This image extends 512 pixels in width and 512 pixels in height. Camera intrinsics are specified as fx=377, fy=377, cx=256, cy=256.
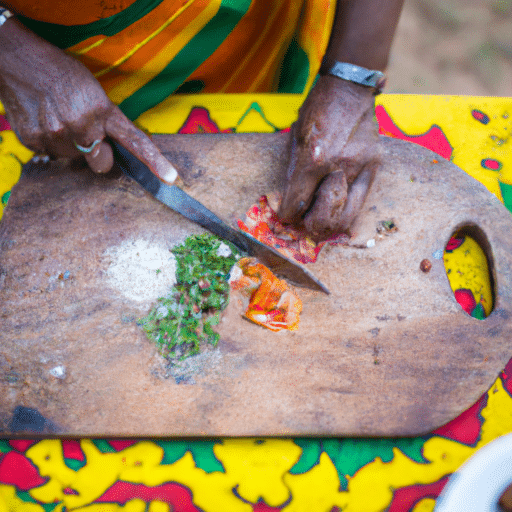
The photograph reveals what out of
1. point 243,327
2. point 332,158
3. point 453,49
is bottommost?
point 243,327

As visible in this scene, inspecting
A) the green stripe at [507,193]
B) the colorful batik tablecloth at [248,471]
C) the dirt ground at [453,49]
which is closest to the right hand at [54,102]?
the colorful batik tablecloth at [248,471]

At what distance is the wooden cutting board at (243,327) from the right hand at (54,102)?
179mm

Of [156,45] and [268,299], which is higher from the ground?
[156,45]

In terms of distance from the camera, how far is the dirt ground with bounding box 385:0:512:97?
2.75 metres

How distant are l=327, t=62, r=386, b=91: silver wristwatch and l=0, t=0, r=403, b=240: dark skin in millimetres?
16

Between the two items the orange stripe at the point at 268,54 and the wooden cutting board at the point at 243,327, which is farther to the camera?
the orange stripe at the point at 268,54

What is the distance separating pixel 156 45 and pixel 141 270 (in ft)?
2.36

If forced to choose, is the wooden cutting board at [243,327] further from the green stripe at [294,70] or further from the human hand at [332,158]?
the green stripe at [294,70]

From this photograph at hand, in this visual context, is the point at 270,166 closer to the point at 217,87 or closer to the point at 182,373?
the point at 217,87

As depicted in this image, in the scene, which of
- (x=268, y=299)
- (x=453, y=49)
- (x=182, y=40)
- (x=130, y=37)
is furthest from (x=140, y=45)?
(x=453, y=49)

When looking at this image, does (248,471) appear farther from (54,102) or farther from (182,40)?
(182,40)

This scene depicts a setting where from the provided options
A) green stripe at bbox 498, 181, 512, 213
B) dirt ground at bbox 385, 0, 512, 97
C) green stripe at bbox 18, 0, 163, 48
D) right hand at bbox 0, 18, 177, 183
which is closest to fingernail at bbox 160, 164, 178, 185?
right hand at bbox 0, 18, 177, 183

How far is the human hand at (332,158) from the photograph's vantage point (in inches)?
42.6

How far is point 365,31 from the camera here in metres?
1.13
